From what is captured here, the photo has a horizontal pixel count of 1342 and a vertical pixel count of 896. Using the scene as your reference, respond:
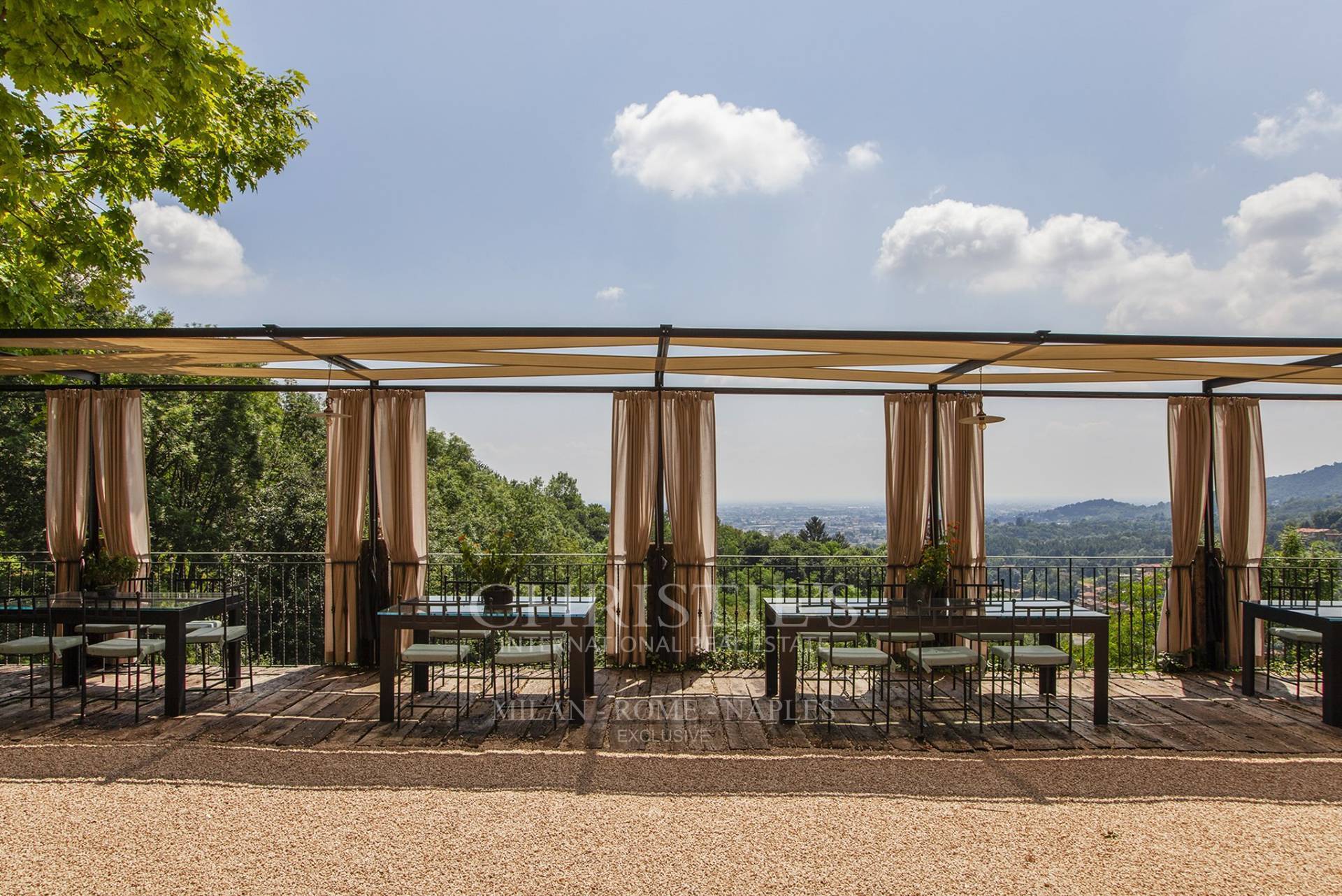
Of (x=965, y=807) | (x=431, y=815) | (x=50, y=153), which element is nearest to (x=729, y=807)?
(x=965, y=807)

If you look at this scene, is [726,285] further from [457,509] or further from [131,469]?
[131,469]

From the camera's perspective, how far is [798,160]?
766cm

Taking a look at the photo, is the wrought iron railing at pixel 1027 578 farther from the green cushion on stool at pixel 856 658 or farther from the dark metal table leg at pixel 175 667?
the dark metal table leg at pixel 175 667

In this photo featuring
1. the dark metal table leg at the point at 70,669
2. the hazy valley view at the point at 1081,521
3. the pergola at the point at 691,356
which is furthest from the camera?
the hazy valley view at the point at 1081,521

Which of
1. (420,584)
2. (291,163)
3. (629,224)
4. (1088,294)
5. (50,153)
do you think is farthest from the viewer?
(1088,294)

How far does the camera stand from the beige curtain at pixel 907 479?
6961 millimetres

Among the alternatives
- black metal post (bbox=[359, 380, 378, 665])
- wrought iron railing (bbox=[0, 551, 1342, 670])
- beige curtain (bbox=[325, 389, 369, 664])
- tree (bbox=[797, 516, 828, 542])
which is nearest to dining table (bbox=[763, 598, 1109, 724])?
wrought iron railing (bbox=[0, 551, 1342, 670])

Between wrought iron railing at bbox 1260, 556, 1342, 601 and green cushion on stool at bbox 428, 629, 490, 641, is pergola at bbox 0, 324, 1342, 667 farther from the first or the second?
green cushion on stool at bbox 428, 629, 490, 641

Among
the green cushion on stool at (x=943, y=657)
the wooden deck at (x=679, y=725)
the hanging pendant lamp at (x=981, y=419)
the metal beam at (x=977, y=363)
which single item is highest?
the metal beam at (x=977, y=363)

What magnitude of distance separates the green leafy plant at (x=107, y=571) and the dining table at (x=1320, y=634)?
28.9 ft

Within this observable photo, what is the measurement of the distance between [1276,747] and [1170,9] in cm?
597

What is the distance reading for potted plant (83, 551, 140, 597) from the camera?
19.1 feet

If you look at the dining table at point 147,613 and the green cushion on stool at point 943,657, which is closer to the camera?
the green cushion on stool at point 943,657

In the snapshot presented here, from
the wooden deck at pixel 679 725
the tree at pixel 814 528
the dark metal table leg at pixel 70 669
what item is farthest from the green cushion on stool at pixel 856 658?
the tree at pixel 814 528
